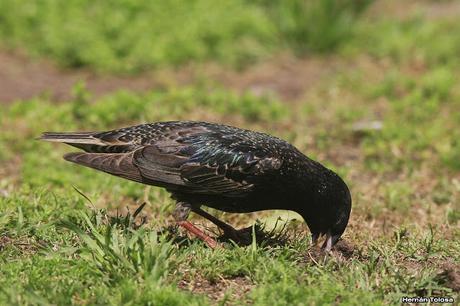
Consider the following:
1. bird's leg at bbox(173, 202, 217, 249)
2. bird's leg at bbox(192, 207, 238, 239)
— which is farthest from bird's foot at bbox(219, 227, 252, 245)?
bird's leg at bbox(173, 202, 217, 249)

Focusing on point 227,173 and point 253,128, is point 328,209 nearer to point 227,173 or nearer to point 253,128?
point 227,173

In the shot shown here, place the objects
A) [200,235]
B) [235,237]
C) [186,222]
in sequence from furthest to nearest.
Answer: [235,237]
[186,222]
[200,235]

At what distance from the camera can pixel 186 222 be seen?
596cm

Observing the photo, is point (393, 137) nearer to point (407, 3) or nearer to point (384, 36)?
point (384, 36)

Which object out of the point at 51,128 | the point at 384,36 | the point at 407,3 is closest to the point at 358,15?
the point at 384,36

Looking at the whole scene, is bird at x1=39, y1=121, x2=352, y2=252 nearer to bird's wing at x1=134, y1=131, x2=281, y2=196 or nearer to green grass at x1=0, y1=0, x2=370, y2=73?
bird's wing at x1=134, y1=131, x2=281, y2=196

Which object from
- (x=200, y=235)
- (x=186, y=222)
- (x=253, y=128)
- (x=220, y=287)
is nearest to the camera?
(x=220, y=287)

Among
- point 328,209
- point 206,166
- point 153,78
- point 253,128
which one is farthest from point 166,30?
point 328,209

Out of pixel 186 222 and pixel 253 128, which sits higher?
pixel 186 222

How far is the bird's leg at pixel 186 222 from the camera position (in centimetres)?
579

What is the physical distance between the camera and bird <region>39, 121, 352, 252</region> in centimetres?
591

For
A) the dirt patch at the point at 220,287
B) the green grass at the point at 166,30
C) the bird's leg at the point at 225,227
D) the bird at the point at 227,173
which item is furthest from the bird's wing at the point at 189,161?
the green grass at the point at 166,30

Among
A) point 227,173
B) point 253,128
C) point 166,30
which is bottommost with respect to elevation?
point 253,128

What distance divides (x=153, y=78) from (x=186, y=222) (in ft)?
18.7
